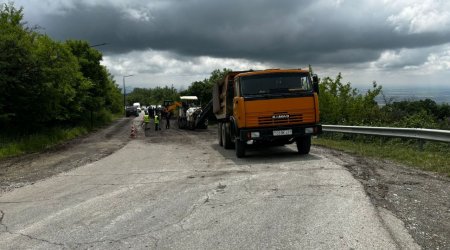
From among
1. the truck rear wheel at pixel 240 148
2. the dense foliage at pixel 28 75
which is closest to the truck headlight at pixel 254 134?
the truck rear wheel at pixel 240 148

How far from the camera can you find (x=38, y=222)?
6.48 meters

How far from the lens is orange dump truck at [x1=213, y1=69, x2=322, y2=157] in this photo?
12938 millimetres

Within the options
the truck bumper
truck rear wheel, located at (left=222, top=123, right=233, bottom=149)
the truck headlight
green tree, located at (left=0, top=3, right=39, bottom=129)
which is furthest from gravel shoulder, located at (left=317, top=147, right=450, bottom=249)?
green tree, located at (left=0, top=3, right=39, bottom=129)

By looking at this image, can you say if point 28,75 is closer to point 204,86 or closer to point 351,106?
point 351,106

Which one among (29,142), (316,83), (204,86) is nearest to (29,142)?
(29,142)

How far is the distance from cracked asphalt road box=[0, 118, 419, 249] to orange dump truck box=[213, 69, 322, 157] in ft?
6.55

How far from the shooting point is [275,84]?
43.8ft

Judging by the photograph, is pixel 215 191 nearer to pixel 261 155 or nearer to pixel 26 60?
pixel 261 155

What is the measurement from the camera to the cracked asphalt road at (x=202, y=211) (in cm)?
532

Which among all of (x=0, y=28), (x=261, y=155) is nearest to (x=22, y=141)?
(x=0, y=28)

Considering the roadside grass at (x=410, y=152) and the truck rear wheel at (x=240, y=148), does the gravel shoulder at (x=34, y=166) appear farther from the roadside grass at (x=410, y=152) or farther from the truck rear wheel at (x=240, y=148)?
the roadside grass at (x=410, y=152)

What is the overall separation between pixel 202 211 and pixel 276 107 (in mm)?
6759

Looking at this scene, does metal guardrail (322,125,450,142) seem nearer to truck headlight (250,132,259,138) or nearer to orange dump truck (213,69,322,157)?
orange dump truck (213,69,322,157)

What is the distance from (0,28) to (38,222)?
17812 mm
